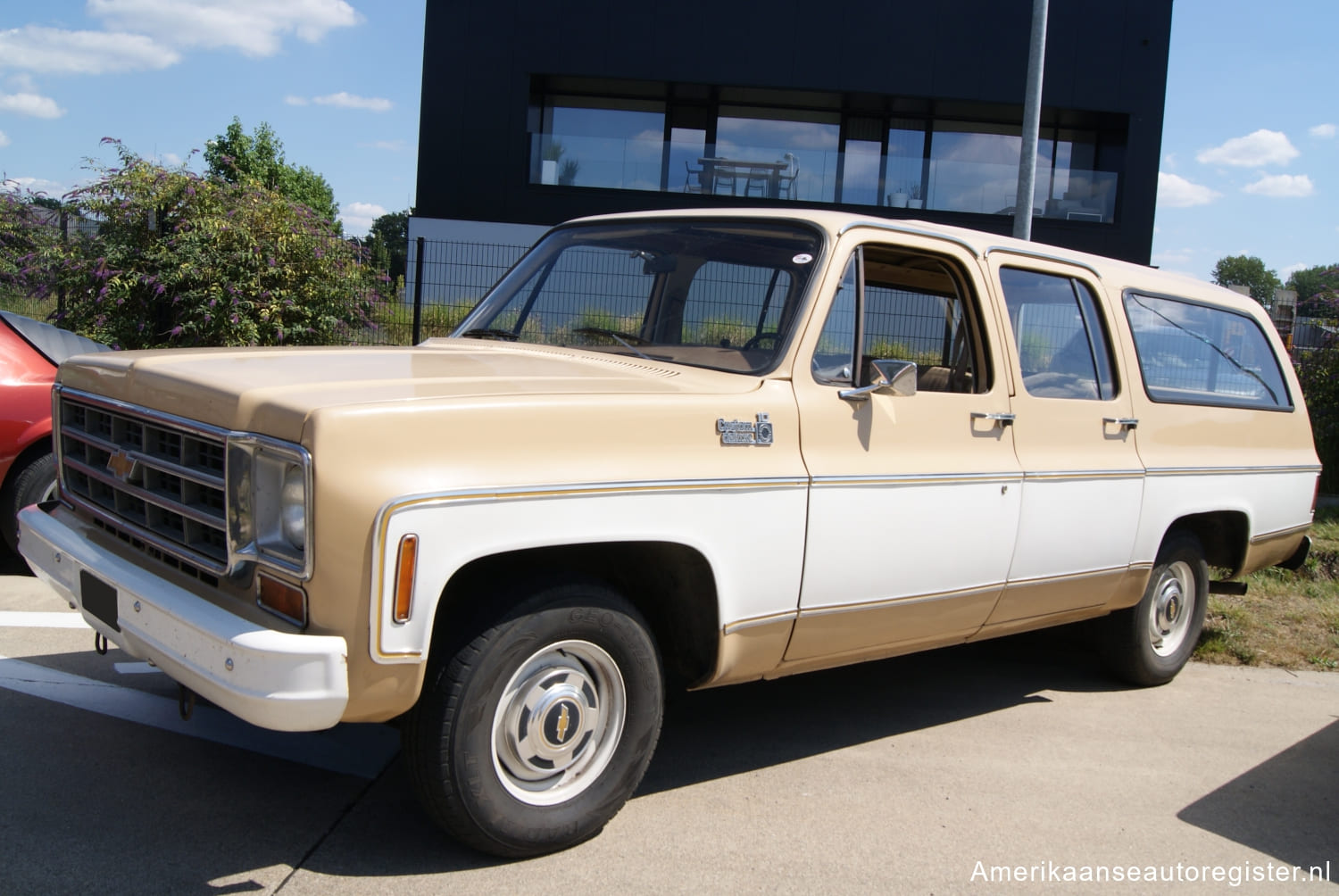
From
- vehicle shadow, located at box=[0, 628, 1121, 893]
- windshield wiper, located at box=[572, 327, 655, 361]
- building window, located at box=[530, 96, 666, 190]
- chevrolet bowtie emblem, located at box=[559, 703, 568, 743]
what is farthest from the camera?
building window, located at box=[530, 96, 666, 190]

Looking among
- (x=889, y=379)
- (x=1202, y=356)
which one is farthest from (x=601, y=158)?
(x=889, y=379)

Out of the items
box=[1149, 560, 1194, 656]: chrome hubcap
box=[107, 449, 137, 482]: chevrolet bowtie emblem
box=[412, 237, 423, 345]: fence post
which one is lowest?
box=[1149, 560, 1194, 656]: chrome hubcap

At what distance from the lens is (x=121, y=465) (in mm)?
3301

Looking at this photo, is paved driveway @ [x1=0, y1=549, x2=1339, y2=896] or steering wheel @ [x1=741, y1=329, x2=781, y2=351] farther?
steering wheel @ [x1=741, y1=329, x2=781, y2=351]

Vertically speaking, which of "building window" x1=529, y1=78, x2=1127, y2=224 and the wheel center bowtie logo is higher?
"building window" x1=529, y1=78, x2=1127, y2=224

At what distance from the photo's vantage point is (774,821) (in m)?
3.56

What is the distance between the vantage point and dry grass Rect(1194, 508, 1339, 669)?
6160 mm

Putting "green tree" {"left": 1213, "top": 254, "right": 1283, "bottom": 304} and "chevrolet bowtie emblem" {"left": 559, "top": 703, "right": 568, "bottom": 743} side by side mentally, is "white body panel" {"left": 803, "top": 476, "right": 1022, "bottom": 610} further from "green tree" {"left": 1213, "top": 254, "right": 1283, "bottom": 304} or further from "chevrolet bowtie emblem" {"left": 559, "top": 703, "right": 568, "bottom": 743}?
"green tree" {"left": 1213, "top": 254, "right": 1283, "bottom": 304}

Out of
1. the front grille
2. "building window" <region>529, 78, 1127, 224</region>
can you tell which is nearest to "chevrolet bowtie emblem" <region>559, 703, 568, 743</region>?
the front grille

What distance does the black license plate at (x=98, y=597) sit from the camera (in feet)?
10.1

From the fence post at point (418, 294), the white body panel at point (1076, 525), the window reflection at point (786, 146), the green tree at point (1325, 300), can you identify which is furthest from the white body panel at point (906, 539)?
the window reflection at point (786, 146)

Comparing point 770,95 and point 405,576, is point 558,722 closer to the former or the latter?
point 405,576

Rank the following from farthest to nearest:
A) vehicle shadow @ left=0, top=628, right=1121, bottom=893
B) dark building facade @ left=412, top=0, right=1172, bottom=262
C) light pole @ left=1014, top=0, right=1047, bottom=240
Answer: dark building facade @ left=412, top=0, right=1172, bottom=262, light pole @ left=1014, top=0, right=1047, bottom=240, vehicle shadow @ left=0, top=628, right=1121, bottom=893

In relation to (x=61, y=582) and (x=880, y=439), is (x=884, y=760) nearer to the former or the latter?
(x=880, y=439)
